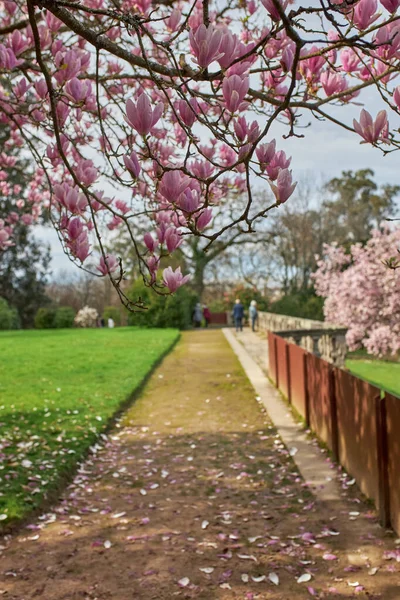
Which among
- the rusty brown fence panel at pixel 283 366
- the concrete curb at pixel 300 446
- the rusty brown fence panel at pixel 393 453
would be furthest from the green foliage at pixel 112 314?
the rusty brown fence panel at pixel 393 453

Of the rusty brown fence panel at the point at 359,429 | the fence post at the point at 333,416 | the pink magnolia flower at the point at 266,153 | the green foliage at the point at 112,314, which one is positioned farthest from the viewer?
the green foliage at the point at 112,314

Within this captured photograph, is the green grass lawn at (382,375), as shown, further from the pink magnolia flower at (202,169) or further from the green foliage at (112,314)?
the green foliage at (112,314)

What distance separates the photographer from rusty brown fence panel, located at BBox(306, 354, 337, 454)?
616 centimetres

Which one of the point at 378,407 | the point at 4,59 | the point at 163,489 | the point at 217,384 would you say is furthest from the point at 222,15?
the point at 217,384

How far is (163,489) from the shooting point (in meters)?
5.64

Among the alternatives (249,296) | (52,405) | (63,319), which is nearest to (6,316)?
(63,319)

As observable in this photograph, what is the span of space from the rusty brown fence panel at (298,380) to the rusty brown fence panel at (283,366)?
0.94 feet

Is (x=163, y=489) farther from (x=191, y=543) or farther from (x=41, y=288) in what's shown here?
(x=41, y=288)

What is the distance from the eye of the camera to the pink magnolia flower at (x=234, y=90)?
91.5 inches

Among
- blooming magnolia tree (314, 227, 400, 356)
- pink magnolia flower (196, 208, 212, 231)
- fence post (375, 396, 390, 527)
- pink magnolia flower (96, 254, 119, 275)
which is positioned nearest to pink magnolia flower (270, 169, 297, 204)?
pink magnolia flower (196, 208, 212, 231)

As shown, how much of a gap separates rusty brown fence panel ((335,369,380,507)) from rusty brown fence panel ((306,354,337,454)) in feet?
0.80

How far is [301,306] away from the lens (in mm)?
31422

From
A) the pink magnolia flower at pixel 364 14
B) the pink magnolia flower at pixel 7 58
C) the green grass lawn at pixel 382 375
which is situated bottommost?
the green grass lawn at pixel 382 375

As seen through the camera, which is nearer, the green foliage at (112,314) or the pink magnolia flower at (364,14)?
the pink magnolia flower at (364,14)
